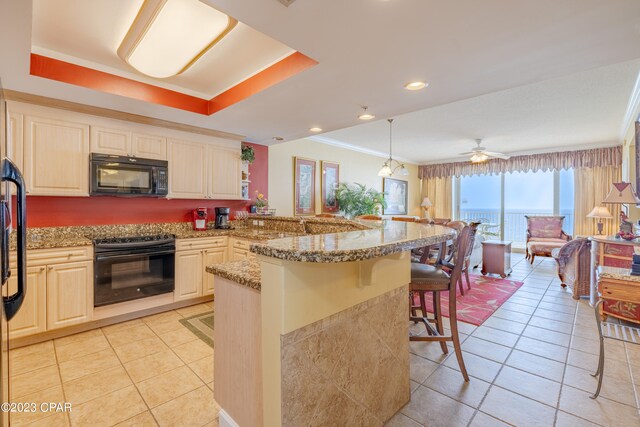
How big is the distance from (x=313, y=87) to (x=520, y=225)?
25.5 ft

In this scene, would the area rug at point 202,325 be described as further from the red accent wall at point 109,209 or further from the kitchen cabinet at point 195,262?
the red accent wall at point 109,209

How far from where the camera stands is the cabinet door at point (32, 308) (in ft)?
8.18

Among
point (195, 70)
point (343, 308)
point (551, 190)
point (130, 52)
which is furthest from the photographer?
point (551, 190)

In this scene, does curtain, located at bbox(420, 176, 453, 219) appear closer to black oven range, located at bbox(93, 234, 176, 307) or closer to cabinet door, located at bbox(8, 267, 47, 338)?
black oven range, located at bbox(93, 234, 176, 307)

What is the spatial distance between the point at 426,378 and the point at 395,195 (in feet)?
20.1

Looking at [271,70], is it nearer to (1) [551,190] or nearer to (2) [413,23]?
(2) [413,23]

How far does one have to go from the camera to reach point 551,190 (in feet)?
22.9

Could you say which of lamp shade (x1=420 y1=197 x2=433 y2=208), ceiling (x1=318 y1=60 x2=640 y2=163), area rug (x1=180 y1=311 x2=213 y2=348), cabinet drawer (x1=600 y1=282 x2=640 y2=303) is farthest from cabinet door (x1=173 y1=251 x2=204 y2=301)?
lamp shade (x1=420 y1=197 x2=433 y2=208)

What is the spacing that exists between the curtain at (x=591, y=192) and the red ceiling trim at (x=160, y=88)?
6996mm

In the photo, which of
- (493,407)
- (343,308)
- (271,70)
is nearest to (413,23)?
(271,70)

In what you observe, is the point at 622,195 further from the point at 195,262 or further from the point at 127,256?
the point at 127,256

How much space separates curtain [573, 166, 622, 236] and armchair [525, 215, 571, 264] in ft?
1.77

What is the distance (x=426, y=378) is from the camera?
6.85ft

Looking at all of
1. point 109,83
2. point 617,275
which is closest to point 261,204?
point 109,83
